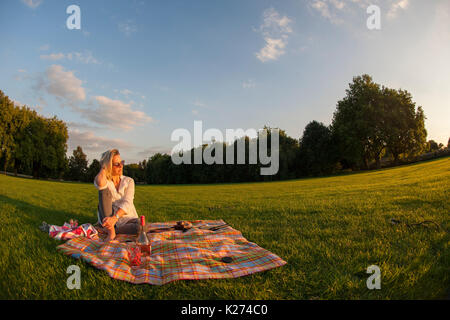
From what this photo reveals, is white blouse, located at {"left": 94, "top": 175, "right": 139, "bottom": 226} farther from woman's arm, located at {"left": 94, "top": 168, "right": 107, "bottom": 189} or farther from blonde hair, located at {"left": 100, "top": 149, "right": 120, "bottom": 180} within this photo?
blonde hair, located at {"left": 100, "top": 149, "right": 120, "bottom": 180}

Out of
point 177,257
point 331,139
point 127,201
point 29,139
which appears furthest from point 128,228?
point 29,139

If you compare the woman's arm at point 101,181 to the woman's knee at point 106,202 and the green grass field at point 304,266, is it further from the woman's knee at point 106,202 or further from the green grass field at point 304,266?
the green grass field at point 304,266

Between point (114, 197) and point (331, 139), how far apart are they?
4055cm

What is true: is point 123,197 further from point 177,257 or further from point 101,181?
point 177,257

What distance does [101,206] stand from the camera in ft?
16.0

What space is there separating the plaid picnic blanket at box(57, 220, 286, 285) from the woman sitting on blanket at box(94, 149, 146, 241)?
10.8 inches

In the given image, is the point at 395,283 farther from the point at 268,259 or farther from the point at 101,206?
the point at 101,206

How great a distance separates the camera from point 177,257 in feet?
11.6

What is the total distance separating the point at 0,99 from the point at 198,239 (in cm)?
4405

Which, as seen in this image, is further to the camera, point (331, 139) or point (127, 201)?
point (331, 139)

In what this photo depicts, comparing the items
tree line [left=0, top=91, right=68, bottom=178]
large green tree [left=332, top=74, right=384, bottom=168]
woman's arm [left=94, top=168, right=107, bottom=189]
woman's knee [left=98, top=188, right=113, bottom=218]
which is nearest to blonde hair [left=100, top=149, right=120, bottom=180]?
woman's arm [left=94, top=168, right=107, bottom=189]

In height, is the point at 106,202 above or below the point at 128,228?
above

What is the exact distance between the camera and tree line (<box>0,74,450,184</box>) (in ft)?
111
